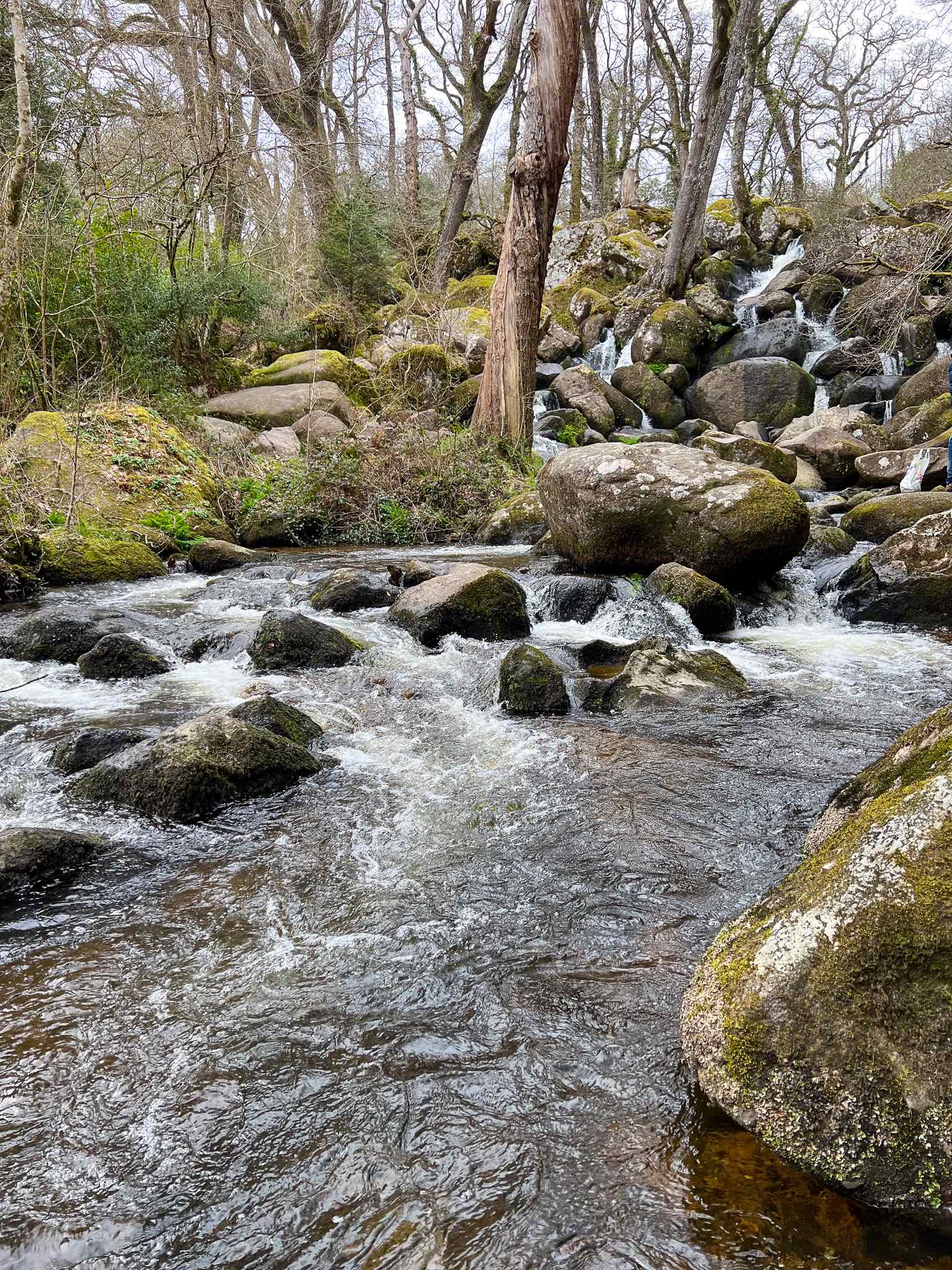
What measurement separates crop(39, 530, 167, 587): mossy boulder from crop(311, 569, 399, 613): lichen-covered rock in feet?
8.66

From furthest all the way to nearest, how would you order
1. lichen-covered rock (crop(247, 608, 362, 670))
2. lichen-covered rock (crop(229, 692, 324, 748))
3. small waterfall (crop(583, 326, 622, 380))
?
small waterfall (crop(583, 326, 622, 380)) < lichen-covered rock (crop(247, 608, 362, 670)) < lichen-covered rock (crop(229, 692, 324, 748))

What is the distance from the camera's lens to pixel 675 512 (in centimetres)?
802

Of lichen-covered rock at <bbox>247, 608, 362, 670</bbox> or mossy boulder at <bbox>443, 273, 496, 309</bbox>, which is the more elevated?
mossy boulder at <bbox>443, 273, 496, 309</bbox>

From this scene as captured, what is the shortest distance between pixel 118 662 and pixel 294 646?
135cm

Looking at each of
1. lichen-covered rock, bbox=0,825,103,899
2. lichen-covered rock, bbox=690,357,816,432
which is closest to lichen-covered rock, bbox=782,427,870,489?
lichen-covered rock, bbox=690,357,816,432

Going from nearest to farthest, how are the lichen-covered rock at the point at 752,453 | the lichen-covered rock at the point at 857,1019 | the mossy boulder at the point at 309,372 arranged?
the lichen-covered rock at the point at 857,1019
the lichen-covered rock at the point at 752,453
the mossy boulder at the point at 309,372

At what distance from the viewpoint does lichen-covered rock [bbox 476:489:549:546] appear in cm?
1124

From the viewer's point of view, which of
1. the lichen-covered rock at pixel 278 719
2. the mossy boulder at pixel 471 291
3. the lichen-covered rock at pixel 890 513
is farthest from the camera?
the mossy boulder at pixel 471 291

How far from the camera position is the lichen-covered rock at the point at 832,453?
12.8 metres

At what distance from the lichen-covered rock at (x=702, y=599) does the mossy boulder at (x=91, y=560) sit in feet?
20.4

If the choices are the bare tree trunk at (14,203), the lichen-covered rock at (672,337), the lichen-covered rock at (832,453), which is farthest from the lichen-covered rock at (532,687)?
the lichen-covered rock at (672,337)

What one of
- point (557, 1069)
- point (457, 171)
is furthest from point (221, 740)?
point (457, 171)

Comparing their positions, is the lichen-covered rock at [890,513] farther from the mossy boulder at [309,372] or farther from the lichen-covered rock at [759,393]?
the mossy boulder at [309,372]

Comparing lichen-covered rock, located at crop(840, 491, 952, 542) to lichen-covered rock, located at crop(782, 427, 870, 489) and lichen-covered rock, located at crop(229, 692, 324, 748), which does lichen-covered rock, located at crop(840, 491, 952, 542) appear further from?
lichen-covered rock, located at crop(229, 692, 324, 748)
